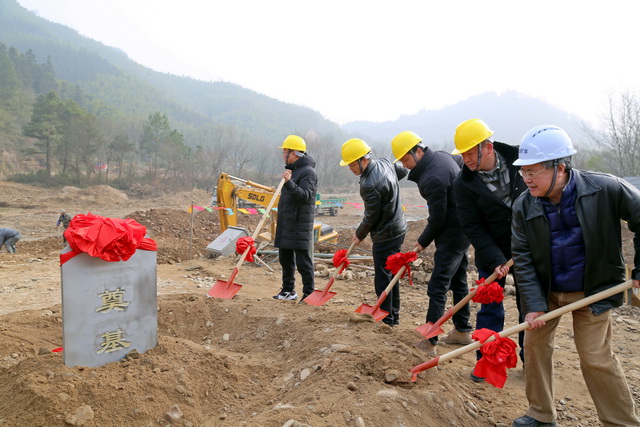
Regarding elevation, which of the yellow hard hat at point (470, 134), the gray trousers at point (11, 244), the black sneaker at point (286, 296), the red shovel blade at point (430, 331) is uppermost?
the yellow hard hat at point (470, 134)

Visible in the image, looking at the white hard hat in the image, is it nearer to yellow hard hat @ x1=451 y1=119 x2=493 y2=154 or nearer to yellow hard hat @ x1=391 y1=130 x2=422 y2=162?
yellow hard hat @ x1=451 y1=119 x2=493 y2=154

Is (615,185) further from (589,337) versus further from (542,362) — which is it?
(542,362)

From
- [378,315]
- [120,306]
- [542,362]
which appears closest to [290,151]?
[378,315]

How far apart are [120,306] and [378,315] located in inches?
92.1

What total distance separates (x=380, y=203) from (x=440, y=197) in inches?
25.8

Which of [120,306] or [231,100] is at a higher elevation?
[231,100]

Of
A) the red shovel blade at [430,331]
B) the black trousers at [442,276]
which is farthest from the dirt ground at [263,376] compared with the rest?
the black trousers at [442,276]

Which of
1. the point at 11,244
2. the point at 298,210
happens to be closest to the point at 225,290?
the point at 298,210

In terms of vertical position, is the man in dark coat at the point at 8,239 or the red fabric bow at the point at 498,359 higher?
the red fabric bow at the point at 498,359

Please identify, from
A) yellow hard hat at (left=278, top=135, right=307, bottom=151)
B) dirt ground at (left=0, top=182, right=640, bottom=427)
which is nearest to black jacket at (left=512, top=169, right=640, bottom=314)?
dirt ground at (left=0, top=182, right=640, bottom=427)

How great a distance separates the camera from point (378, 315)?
4.38m

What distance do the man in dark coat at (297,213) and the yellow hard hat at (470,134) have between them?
2.27m

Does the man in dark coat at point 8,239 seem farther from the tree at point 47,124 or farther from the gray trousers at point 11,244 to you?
the tree at point 47,124

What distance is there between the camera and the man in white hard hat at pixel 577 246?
2443mm
